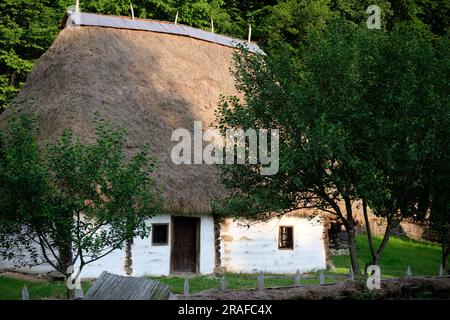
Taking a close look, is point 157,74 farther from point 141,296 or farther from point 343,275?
point 141,296

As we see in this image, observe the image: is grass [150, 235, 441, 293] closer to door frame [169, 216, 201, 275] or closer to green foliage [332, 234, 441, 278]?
green foliage [332, 234, 441, 278]

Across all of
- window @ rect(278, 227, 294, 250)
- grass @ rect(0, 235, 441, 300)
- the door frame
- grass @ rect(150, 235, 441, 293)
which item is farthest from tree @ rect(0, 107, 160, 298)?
window @ rect(278, 227, 294, 250)

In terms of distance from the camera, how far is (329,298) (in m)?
11.7

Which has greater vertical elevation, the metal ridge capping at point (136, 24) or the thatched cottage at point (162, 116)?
the metal ridge capping at point (136, 24)

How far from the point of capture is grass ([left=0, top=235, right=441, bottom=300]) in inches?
558

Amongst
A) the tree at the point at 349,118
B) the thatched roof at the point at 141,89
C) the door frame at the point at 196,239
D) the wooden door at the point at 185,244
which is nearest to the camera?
the tree at the point at 349,118

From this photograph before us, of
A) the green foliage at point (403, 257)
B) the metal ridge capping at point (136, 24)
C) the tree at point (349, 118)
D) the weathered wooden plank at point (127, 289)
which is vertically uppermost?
the metal ridge capping at point (136, 24)

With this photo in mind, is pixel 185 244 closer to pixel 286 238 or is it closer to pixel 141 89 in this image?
pixel 286 238

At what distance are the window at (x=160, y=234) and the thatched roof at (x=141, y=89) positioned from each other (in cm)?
Answer: 111

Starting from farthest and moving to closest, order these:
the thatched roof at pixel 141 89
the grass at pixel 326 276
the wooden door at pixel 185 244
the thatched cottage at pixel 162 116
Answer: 1. the wooden door at pixel 185 244
2. the thatched roof at pixel 141 89
3. the thatched cottage at pixel 162 116
4. the grass at pixel 326 276

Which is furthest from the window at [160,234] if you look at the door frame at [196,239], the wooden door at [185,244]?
the wooden door at [185,244]

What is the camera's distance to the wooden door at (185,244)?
18.5 metres

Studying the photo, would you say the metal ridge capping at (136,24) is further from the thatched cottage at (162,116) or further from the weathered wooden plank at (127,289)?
the weathered wooden plank at (127,289)

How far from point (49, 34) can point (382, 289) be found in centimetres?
2088
